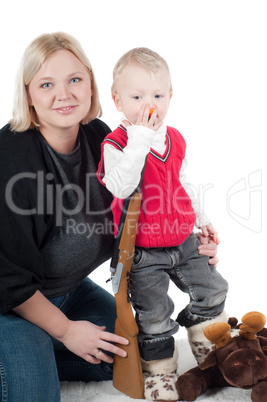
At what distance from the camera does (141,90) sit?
158 cm

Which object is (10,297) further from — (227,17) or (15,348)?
(227,17)

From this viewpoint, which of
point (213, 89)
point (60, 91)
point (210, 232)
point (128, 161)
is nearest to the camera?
point (128, 161)

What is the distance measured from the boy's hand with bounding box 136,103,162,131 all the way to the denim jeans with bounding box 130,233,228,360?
41 cm

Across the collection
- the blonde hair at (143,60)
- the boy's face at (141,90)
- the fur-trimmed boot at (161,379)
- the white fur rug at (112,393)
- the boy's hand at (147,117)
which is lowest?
the white fur rug at (112,393)

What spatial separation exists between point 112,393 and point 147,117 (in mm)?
945

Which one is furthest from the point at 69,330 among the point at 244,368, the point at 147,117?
the point at 147,117

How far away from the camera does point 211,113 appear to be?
10.1ft

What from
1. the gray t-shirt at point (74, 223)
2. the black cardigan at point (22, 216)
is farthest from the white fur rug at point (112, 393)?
the black cardigan at point (22, 216)

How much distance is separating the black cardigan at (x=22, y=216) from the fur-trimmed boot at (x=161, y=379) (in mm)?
470

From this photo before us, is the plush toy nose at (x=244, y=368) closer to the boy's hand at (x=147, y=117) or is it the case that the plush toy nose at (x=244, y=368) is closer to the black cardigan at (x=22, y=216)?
the black cardigan at (x=22, y=216)

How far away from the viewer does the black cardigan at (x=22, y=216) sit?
155cm

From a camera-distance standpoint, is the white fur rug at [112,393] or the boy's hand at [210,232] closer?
the white fur rug at [112,393]

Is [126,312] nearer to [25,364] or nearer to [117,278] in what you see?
[117,278]

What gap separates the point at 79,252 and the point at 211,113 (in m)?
1.64
